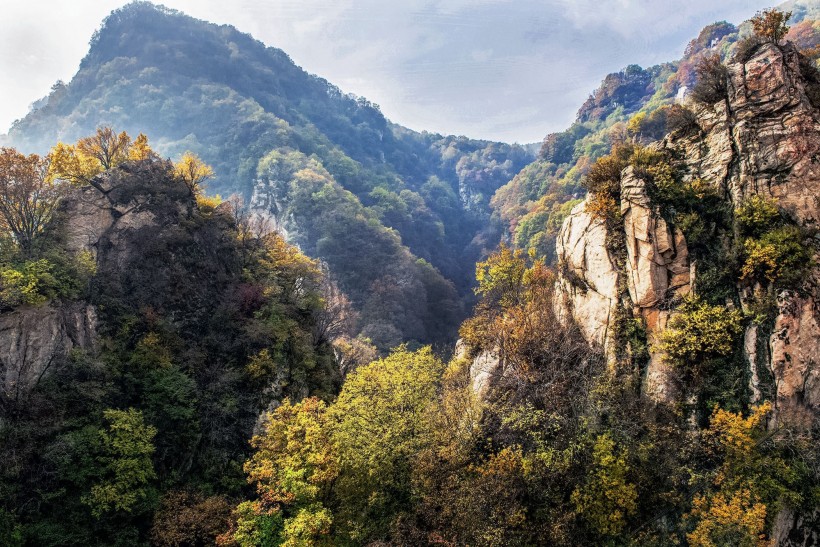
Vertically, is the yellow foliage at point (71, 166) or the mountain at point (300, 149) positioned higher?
the mountain at point (300, 149)

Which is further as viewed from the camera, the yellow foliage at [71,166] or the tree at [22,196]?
the yellow foliage at [71,166]

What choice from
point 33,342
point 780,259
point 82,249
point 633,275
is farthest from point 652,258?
point 82,249

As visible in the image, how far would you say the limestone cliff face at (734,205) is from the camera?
45.3 ft

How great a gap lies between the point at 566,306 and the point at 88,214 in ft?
85.1

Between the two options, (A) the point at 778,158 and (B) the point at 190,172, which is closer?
(A) the point at 778,158

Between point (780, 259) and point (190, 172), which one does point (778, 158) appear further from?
point (190, 172)

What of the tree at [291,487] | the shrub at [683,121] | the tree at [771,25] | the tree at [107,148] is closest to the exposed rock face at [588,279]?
the shrub at [683,121]

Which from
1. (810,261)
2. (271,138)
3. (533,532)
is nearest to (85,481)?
(533,532)

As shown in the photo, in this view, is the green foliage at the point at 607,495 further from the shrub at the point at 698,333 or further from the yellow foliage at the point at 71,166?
the yellow foliage at the point at 71,166

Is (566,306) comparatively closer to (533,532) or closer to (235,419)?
(533,532)

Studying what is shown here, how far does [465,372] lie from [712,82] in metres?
17.5

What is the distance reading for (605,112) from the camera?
104 meters

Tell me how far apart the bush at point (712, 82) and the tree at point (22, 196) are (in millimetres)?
31078

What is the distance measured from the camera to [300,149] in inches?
3506
